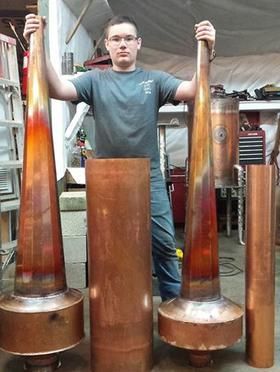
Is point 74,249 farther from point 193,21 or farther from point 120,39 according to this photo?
point 193,21

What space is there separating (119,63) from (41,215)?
0.86 metres

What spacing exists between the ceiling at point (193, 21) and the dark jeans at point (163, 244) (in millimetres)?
2404

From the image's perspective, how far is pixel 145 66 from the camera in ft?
20.5

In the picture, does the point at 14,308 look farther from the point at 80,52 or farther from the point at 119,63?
the point at 80,52

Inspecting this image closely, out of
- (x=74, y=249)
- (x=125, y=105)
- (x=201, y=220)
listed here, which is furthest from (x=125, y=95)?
(x=74, y=249)

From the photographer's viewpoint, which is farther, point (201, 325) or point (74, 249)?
point (74, 249)

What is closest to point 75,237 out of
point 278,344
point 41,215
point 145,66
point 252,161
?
point 41,215

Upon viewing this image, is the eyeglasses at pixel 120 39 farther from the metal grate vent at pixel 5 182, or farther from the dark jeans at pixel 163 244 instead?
the metal grate vent at pixel 5 182

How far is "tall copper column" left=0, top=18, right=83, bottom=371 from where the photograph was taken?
1.83 metres

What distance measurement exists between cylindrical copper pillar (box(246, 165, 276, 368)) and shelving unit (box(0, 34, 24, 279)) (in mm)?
2150

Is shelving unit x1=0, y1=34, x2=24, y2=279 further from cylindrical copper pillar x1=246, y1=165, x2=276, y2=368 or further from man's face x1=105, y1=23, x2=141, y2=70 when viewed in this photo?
cylindrical copper pillar x1=246, y1=165, x2=276, y2=368

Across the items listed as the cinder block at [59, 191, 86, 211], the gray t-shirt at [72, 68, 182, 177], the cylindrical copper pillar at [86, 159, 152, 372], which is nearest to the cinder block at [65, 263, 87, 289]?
the cinder block at [59, 191, 86, 211]

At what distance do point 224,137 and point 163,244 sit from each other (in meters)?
2.65

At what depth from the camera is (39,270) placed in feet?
6.18
